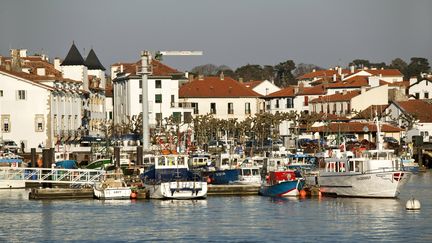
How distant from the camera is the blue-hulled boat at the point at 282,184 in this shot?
273 feet

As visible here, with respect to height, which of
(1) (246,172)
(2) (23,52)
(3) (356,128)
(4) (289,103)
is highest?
(2) (23,52)

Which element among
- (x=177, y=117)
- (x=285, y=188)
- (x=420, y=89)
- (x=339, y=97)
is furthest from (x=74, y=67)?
(x=285, y=188)

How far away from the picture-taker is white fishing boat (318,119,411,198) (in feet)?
257

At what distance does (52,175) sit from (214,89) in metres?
70.9

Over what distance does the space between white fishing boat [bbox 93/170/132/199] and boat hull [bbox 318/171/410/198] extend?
13.6 meters

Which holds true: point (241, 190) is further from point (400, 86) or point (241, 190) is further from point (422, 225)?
point (400, 86)

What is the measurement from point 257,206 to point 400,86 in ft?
270

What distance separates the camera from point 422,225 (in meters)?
64.0

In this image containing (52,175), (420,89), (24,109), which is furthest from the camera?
(420,89)

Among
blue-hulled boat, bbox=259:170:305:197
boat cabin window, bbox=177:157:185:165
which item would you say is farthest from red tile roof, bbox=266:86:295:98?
boat cabin window, bbox=177:157:185:165

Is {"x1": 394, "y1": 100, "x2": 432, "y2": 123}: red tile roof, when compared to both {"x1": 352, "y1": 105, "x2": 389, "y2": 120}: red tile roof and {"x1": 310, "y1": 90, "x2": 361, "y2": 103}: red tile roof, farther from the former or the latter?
{"x1": 310, "y1": 90, "x2": 361, "y2": 103}: red tile roof

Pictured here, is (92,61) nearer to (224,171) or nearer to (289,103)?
(289,103)

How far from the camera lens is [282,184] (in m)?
83.1

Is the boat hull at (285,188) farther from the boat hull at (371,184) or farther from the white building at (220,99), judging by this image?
the white building at (220,99)
